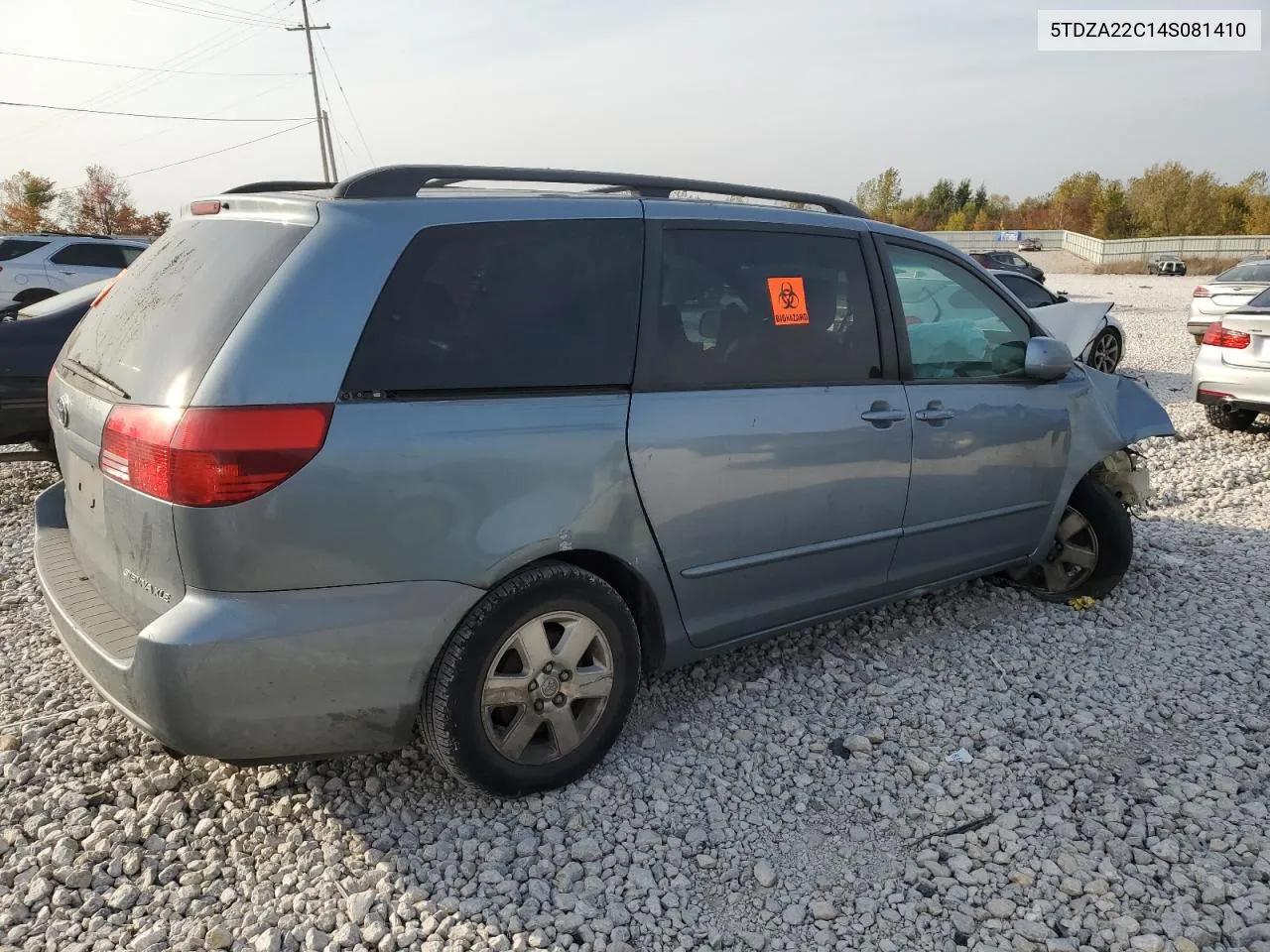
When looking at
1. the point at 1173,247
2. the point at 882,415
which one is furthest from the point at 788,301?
the point at 1173,247

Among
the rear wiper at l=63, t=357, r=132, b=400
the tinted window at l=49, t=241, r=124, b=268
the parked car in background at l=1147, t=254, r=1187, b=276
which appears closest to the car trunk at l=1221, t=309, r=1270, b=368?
the rear wiper at l=63, t=357, r=132, b=400

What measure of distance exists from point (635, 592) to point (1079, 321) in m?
9.59

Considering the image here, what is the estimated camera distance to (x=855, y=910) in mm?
2562

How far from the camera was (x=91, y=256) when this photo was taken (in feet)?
47.6

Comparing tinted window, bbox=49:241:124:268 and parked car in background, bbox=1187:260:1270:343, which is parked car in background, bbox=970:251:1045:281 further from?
tinted window, bbox=49:241:124:268

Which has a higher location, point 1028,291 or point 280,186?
point 280,186

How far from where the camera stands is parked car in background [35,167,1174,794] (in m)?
2.40

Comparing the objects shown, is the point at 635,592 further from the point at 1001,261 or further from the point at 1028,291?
the point at 1001,261

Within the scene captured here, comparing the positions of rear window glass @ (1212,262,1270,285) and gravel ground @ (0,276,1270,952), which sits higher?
rear window glass @ (1212,262,1270,285)

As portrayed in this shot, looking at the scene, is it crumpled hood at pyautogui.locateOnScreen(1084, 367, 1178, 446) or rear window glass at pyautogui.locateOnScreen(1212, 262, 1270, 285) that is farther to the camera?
rear window glass at pyautogui.locateOnScreen(1212, 262, 1270, 285)

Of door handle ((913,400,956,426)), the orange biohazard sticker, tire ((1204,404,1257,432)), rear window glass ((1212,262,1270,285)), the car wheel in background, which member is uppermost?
the orange biohazard sticker

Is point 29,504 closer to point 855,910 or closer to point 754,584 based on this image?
point 754,584

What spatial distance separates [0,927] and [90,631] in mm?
771

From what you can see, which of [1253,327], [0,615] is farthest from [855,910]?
[1253,327]
